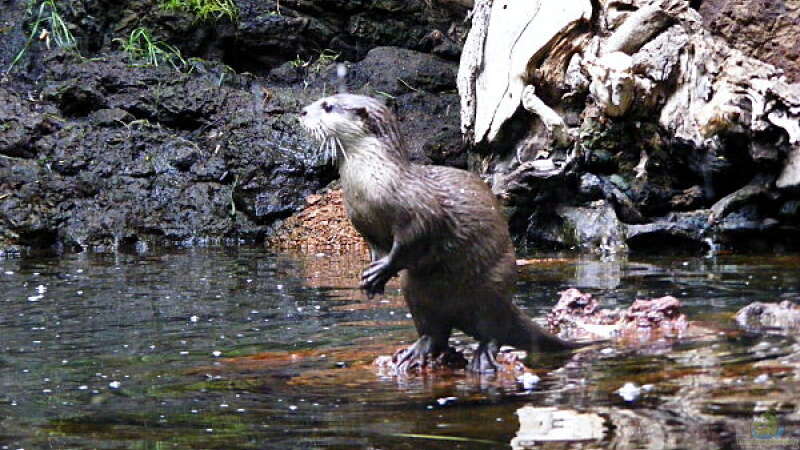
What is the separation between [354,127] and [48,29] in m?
7.86

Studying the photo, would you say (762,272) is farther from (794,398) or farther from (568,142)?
(794,398)

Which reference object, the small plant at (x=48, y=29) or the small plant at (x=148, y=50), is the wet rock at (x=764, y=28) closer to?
the small plant at (x=148, y=50)

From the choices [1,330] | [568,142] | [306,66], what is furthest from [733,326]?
[306,66]

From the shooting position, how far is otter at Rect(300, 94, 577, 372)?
11.4ft

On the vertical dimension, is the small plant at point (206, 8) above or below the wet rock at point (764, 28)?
above

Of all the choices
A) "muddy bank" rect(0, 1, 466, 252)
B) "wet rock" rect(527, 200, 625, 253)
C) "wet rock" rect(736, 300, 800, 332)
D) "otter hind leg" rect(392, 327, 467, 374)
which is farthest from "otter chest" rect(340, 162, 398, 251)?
"muddy bank" rect(0, 1, 466, 252)

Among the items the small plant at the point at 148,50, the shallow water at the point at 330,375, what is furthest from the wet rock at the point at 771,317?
the small plant at the point at 148,50

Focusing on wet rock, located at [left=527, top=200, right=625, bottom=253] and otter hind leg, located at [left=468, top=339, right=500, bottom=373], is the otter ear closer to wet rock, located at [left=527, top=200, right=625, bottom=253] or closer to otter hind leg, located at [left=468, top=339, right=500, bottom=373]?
otter hind leg, located at [left=468, top=339, right=500, bottom=373]

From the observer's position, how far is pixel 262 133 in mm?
9859

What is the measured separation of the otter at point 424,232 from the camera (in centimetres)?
347

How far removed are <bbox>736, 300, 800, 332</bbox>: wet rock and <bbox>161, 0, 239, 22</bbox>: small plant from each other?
24.6 ft

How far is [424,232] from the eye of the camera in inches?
137

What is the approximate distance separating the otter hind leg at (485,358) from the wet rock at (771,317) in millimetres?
1036

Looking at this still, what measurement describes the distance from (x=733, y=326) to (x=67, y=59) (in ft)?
25.1
